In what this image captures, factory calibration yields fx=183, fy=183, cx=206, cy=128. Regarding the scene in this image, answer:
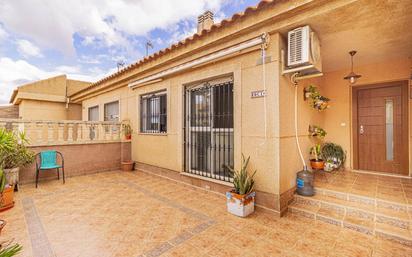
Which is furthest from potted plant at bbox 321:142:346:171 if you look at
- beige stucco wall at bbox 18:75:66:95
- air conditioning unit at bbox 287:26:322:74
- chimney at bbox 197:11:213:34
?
beige stucco wall at bbox 18:75:66:95

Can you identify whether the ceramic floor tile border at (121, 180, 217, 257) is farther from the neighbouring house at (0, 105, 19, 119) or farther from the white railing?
the neighbouring house at (0, 105, 19, 119)

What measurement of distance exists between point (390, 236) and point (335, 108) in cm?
407

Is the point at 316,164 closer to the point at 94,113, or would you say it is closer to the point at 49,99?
the point at 94,113

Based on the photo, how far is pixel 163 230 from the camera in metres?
2.77

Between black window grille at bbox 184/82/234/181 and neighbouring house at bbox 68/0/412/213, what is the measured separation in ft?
0.08

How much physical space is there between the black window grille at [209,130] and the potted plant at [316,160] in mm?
2220

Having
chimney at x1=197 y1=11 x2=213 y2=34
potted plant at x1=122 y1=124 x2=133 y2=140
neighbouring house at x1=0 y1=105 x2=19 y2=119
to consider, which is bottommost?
potted plant at x1=122 y1=124 x2=133 y2=140

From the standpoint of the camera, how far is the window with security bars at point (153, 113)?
5.88 meters

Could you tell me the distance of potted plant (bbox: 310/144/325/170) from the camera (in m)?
4.68

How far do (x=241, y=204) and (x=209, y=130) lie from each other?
2.02 meters

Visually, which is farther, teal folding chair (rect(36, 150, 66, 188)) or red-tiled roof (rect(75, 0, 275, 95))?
teal folding chair (rect(36, 150, 66, 188))

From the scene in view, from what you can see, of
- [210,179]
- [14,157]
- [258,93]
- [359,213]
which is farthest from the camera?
[14,157]

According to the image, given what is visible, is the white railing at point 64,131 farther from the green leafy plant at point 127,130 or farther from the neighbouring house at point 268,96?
the neighbouring house at point 268,96

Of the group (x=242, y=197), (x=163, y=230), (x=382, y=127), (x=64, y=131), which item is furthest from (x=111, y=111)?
(x=382, y=127)
